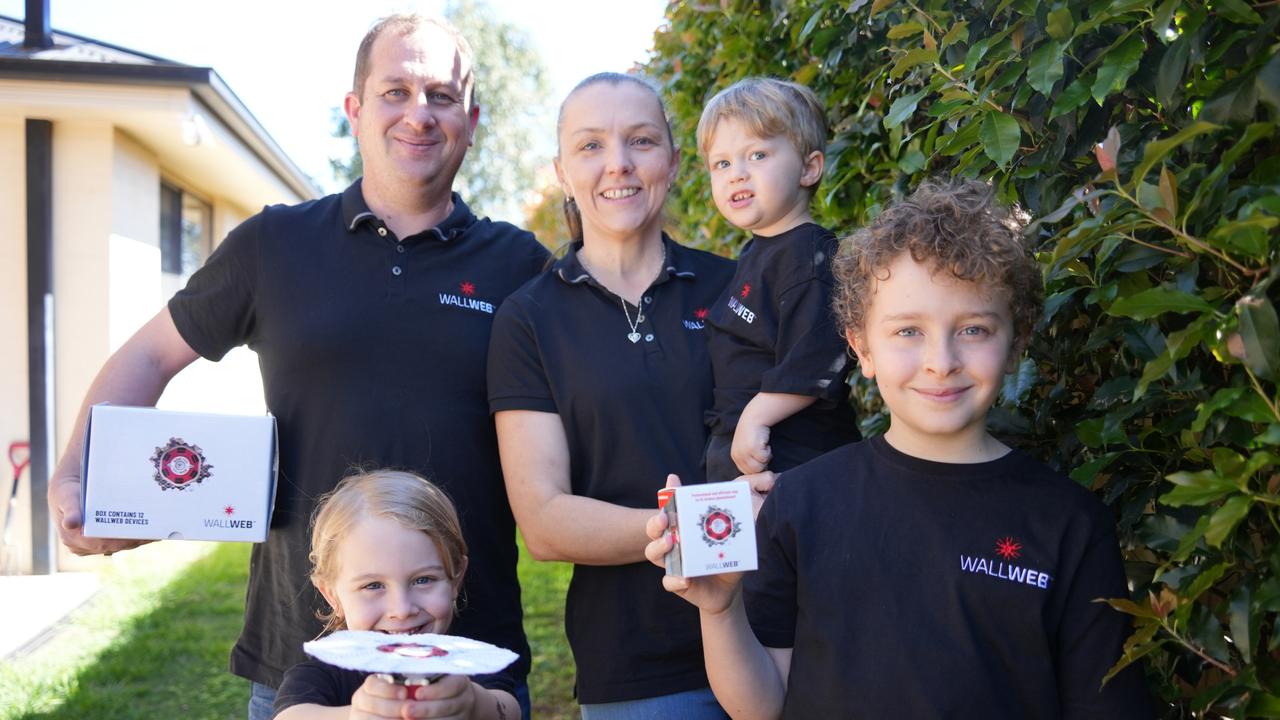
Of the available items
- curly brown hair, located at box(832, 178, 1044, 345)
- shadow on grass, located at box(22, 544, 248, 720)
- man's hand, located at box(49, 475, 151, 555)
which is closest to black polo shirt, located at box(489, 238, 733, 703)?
curly brown hair, located at box(832, 178, 1044, 345)

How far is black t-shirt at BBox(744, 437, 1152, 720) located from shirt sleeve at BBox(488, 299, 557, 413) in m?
0.73

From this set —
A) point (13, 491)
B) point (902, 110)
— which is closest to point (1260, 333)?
point (902, 110)

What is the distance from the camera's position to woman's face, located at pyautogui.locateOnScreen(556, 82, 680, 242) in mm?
2607

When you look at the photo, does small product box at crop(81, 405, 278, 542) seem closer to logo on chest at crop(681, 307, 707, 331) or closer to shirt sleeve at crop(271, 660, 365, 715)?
shirt sleeve at crop(271, 660, 365, 715)

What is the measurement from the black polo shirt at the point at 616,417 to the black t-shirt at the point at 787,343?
7cm

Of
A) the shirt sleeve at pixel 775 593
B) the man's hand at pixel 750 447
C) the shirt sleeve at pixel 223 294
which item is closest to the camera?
the shirt sleeve at pixel 775 593

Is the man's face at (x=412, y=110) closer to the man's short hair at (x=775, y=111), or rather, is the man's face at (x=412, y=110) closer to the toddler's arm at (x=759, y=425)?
the man's short hair at (x=775, y=111)

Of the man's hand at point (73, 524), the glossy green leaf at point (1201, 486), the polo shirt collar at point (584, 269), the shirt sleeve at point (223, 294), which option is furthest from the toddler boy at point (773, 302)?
the man's hand at point (73, 524)

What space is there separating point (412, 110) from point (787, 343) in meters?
1.15

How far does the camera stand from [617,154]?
2584 millimetres

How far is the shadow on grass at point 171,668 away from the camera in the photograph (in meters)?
5.32

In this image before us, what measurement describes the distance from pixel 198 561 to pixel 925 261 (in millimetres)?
7961

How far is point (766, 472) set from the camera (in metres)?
2.40

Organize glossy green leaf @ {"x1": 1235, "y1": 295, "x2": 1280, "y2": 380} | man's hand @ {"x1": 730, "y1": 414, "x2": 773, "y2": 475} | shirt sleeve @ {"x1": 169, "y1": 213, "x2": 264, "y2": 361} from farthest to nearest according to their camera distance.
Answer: shirt sleeve @ {"x1": 169, "y1": 213, "x2": 264, "y2": 361} → man's hand @ {"x1": 730, "y1": 414, "x2": 773, "y2": 475} → glossy green leaf @ {"x1": 1235, "y1": 295, "x2": 1280, "y2": 380}
